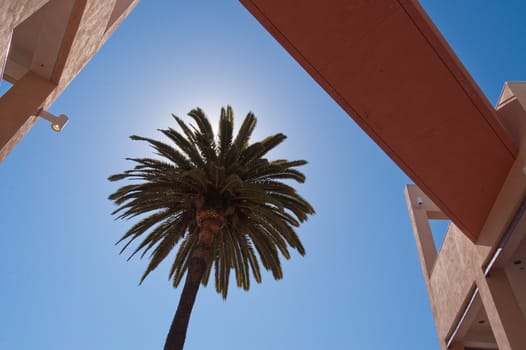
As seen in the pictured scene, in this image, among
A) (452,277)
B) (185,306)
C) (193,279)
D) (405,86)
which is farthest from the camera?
(193,279)

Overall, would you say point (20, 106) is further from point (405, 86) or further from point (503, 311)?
point (503, 311)

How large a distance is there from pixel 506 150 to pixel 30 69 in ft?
28.8

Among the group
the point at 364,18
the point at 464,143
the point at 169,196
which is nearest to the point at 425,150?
the point at 464,143

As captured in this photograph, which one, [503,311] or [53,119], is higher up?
[53,119]

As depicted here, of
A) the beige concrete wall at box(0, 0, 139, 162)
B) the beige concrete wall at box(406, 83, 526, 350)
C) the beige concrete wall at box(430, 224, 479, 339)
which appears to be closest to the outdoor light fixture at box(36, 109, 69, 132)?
the beige concrete wall at box(0, 0, 139, 162)

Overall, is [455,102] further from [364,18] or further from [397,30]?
[364,18]

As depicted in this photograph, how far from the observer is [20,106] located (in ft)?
20.2

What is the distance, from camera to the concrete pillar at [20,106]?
581cm

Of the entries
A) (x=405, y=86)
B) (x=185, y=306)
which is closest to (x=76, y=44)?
(x=405, y=86)

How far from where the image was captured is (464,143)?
19.4ft

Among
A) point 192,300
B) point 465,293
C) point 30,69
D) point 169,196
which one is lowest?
point 192,300

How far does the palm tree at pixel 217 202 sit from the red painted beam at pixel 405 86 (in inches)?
198

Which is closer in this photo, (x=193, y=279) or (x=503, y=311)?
(x=503, y=311)

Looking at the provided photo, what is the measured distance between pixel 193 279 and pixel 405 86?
7.38 metres
